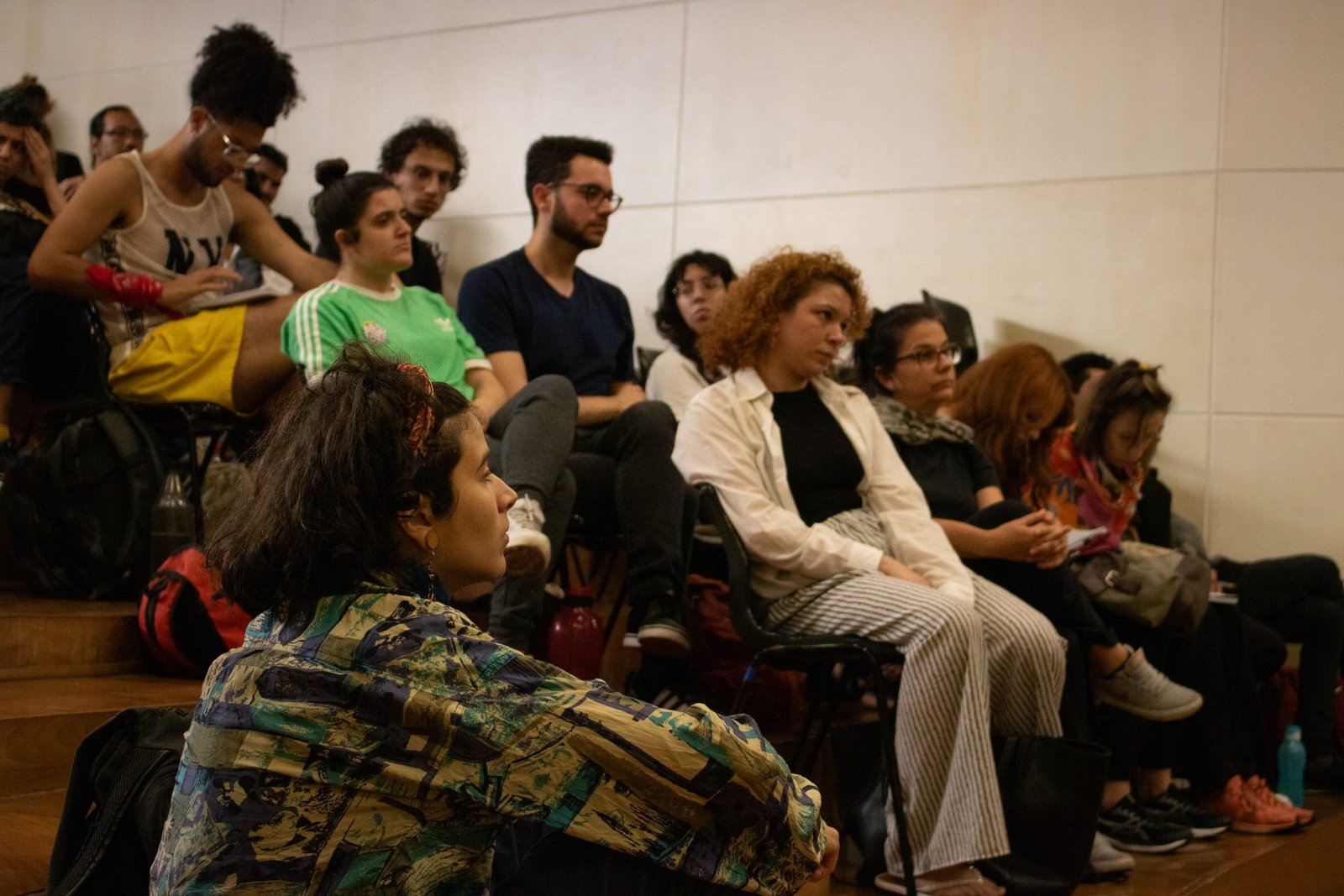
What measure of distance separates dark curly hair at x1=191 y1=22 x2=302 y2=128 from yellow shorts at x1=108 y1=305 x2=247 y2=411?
0.58m

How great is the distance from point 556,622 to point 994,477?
1281 mm

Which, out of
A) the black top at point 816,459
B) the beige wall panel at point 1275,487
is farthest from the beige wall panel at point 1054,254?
the black top at point 816,459

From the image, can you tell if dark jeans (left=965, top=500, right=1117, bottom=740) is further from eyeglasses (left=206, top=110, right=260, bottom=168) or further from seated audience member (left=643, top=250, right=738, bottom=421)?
eyeglasses (left=206, top=110, right=260, bottom=168)

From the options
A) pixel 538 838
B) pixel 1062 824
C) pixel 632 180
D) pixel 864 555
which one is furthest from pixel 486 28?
pixel 538 838

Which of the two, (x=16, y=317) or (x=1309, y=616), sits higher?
(x=16, y=317)

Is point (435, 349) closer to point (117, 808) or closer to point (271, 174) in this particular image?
point (117, 808)

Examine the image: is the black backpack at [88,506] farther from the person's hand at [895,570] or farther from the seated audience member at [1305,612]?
the seated audience member at [1305,612]

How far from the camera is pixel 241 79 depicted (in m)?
3.07

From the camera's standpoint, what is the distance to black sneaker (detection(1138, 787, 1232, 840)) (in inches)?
136

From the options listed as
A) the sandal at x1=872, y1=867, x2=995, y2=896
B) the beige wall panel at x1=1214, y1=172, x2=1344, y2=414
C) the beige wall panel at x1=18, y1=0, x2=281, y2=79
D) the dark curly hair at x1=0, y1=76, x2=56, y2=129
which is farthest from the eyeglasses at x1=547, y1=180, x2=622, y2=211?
the beige wall panel at x1=18, y1=0, x2=281, y2=79

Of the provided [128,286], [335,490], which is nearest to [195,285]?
[128,286]

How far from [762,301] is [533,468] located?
76cm

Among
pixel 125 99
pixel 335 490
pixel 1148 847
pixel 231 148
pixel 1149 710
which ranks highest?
pixel 125 99

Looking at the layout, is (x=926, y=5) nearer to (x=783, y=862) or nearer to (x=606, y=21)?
(x=606, y=21)
